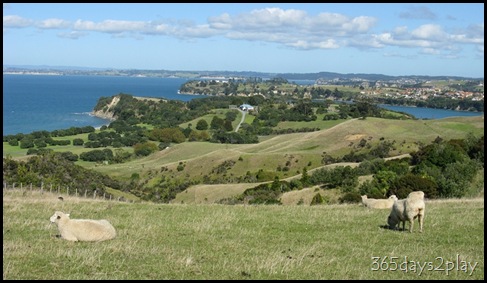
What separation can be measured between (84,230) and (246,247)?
13.3 ft

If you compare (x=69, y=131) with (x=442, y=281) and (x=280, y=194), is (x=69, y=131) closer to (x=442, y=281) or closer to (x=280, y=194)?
(x=280, y=194)

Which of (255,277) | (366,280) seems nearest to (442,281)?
(366,280)

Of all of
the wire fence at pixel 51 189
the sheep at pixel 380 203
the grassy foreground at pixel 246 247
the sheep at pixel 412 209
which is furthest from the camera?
the wire fence at pixel 51 189

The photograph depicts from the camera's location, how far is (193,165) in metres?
90.6

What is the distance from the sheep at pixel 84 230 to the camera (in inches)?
510

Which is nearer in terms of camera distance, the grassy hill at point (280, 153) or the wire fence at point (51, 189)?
the wire fence at point (51, 189)

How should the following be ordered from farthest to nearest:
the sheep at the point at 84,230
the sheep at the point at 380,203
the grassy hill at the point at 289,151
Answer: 1. the grassy hill at the point at 289,151
2. the sheep at the point at 380,203
3. the sheep at the point at 84,230

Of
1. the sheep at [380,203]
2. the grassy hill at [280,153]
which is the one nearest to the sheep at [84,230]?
the sheep at [380,203]

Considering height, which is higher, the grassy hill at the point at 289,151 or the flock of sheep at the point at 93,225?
the flock of sheep at the point at 93,225

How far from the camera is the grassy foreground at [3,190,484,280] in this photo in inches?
386

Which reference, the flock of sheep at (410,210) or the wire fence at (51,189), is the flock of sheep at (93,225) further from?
the wire fence at (51,189)

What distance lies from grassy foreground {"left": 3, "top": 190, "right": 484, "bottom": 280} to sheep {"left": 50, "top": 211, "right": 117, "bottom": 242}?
1.11ft

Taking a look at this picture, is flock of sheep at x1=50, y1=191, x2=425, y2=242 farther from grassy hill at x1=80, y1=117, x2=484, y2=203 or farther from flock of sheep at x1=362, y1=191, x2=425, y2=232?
grassy hill at x1=80, y1=117, x2=484, y2=203

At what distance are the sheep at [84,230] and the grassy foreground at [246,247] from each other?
13.3 inches
